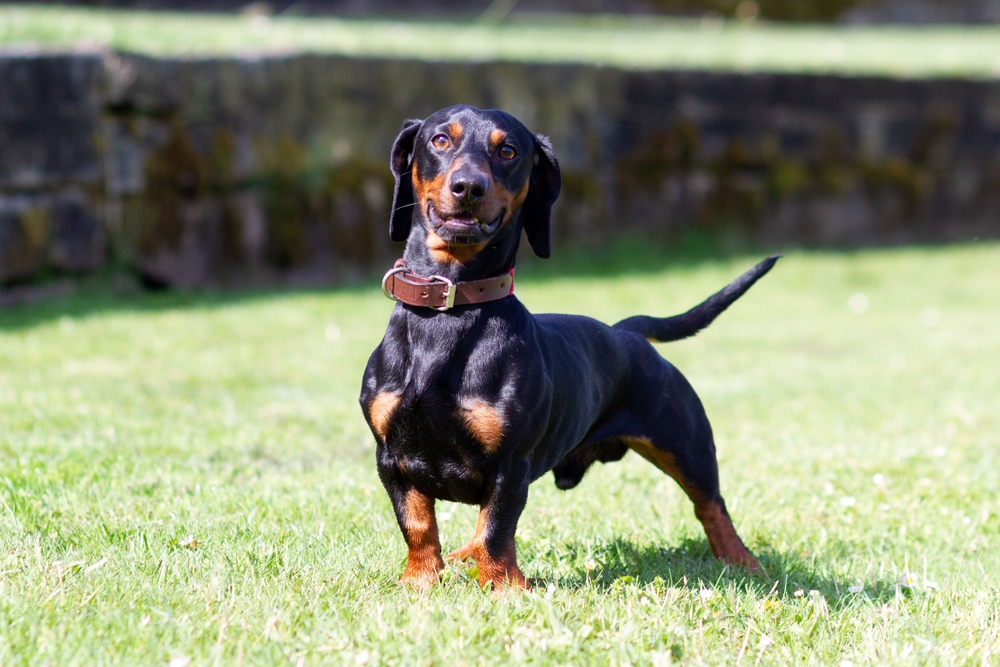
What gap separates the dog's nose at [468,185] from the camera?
293 cm

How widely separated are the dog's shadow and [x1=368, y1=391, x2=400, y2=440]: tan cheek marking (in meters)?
0.68

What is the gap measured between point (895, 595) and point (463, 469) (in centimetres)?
139

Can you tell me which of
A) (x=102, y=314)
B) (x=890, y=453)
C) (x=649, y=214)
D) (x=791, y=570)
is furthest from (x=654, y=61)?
(x=791, y=570)

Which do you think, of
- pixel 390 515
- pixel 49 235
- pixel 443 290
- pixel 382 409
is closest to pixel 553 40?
pixel 49 235

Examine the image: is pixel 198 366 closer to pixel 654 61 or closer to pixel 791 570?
pixel 791 570

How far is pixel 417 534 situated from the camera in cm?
312

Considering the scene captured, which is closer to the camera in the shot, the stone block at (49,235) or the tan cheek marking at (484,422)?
the tan cheek marking at (484,422)

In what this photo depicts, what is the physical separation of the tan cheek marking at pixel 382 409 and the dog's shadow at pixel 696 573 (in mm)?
685

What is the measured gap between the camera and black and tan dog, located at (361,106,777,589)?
9.77 feet

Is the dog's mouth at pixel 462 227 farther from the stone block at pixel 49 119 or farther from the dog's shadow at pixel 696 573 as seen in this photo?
the stone block at pixel 49 119

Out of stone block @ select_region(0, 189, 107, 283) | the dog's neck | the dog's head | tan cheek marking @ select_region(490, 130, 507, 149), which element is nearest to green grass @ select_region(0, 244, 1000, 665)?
stone block @ select_region(0, 189, 107, 283)

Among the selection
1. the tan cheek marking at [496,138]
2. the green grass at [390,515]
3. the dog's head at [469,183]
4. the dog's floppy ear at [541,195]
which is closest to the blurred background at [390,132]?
the green grass at [390,515]

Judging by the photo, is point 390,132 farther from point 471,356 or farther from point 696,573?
point 471,356

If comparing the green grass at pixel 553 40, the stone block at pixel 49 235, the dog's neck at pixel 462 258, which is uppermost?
the green grass at pixel 553 40
